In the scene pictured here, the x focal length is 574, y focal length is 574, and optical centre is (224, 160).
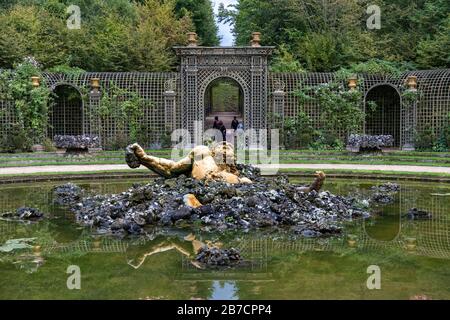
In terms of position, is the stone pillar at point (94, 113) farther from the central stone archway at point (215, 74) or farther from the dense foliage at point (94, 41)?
the dense foliage at point (94, 41)

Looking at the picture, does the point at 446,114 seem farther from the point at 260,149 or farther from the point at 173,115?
the point at 173,115

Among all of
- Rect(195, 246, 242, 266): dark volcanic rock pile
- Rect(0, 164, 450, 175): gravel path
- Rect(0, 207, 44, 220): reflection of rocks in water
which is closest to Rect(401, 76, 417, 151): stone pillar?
Rect(0, 164, 450, 175): gravel path

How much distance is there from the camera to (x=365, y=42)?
30828mm

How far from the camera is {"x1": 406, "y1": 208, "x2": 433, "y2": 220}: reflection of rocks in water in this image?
9484 millimetres

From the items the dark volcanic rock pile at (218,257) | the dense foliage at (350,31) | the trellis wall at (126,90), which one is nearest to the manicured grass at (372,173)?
the trellis wall at (126,90)

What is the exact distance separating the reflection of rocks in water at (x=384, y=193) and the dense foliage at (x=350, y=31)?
53.8ft

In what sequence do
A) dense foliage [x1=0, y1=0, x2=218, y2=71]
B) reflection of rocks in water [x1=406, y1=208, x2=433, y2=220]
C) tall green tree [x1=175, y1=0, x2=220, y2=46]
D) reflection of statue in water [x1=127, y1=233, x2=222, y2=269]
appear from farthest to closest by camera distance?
1. tall green tree [x1=175, y1=0, x2=220, y2=46]
2. dense foliage [x1=0, y1=0, x2=218, y2=71]
3. reflection of rocks in water [x1=406, y1=208, x2=433, y2=220]
4. reflection of statue in water [x1=127, y1=233, x2=222, y2=269]

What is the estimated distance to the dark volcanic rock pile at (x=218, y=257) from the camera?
658 cm

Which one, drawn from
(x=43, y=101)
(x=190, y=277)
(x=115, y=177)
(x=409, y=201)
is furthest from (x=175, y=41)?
(x=190, y=277)

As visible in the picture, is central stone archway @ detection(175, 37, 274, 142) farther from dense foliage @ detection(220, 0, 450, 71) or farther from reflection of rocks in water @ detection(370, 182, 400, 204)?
reflection of rocks in water @ detection(370, 182, 400, 204)

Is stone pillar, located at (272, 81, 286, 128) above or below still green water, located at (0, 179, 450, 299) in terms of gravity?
above

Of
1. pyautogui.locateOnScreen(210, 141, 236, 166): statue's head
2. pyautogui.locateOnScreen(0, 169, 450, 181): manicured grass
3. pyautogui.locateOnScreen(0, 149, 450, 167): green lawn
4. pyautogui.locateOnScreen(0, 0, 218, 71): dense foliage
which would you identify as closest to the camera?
pyautogui.locateOnScreen(210, 141, 236, 166): statue's head

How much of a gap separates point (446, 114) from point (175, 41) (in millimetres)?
16995

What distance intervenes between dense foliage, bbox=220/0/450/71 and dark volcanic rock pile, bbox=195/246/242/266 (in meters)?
23.4
